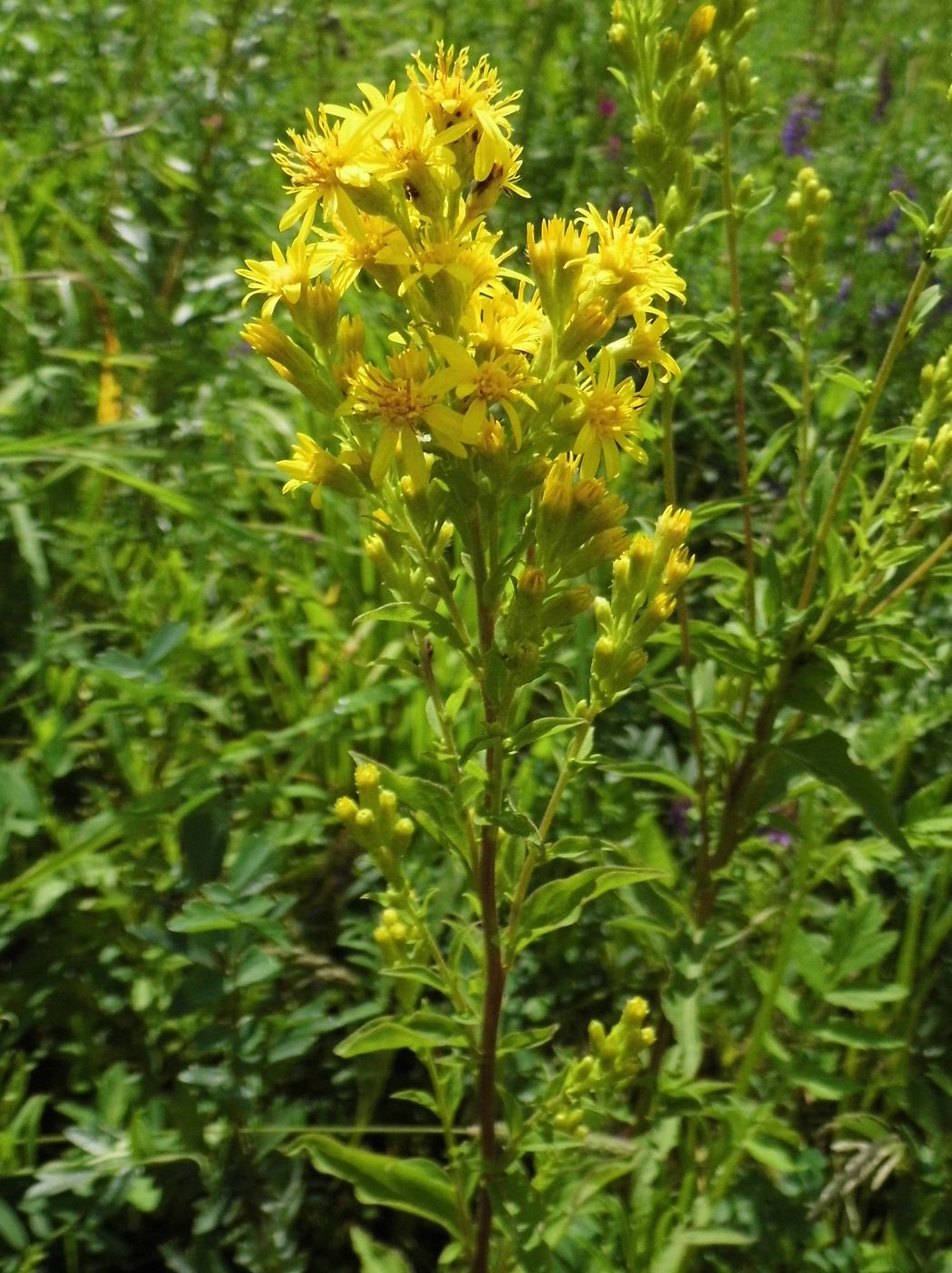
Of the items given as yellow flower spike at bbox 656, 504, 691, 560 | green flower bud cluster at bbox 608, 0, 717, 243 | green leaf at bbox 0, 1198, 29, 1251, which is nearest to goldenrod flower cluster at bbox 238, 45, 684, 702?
yellow flower spike at bbox 656, 504, 691, 560

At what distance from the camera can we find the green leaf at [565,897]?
3.93 feet

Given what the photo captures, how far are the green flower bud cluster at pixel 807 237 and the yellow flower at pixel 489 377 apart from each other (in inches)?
32.9

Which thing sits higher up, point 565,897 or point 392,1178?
point 565,897

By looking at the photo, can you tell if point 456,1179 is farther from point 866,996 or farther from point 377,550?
point 377,550

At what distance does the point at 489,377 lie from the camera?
1.02m

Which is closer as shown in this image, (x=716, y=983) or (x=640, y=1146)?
(x=640, y=1146)

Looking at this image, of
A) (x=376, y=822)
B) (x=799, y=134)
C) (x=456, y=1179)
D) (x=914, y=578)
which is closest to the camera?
(x=376, y=822)

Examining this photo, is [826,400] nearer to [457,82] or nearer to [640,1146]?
[457,82]

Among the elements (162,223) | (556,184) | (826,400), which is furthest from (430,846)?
(556,184)

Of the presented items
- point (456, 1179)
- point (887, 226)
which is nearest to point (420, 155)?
point (456, 1179)

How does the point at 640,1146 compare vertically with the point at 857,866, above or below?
below

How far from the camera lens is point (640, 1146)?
5.35 feet

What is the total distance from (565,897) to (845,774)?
1.59ft

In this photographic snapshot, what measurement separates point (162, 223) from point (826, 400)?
1.78m
